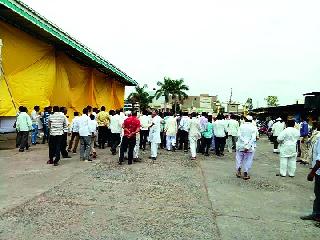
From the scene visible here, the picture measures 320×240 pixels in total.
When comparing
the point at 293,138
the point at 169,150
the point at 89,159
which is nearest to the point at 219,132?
the point at 169,150

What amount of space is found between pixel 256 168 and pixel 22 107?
27.3 feet

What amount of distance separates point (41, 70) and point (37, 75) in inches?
11.8

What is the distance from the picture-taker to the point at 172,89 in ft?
204

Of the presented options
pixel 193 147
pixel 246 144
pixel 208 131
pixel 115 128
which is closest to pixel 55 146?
pixel 115 128

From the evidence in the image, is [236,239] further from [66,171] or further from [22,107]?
[22,107]

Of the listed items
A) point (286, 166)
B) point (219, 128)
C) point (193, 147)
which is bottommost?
point (286, 166)

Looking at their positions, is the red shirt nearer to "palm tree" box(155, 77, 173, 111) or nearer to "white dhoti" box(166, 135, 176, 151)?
"white dhoti" box(166, 135, 176, 151)

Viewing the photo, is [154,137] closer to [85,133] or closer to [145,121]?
[145,121]

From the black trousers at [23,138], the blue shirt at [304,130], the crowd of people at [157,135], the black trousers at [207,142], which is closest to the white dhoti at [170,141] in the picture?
the crowd of people at [157,135]

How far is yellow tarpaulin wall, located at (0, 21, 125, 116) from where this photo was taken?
1273 cm

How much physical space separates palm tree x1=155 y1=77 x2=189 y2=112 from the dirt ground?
2005 inches

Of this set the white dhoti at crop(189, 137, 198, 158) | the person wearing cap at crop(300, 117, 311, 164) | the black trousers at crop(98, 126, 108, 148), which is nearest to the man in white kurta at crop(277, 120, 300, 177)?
the white dhoti at crop(189, 137, 198, 158)

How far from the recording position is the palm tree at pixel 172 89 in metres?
61.7

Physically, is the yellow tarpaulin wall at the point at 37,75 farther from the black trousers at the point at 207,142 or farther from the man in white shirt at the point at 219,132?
the man in white shirt at the point at 219,132
